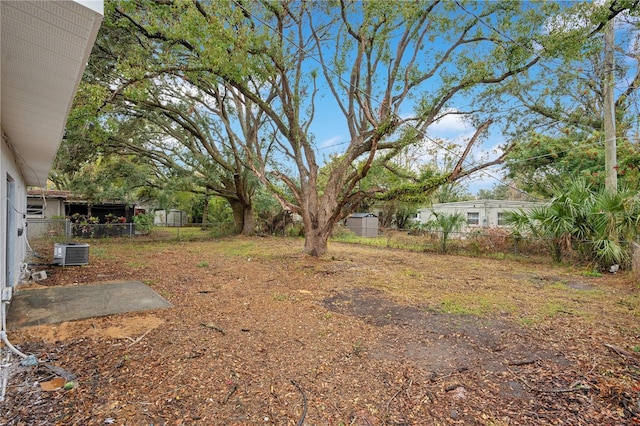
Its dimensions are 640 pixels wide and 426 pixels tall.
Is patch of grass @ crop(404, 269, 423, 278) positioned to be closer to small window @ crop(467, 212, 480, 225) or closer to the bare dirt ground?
the bare dirt ground

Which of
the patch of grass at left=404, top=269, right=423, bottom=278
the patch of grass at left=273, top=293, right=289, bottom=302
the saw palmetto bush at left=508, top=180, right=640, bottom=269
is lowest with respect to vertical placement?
the patch of grass at left=404, top=269, right=423, bottom=278

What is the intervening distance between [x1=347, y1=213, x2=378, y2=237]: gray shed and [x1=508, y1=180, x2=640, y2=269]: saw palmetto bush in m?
9.83

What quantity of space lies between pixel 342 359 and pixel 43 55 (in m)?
3.61

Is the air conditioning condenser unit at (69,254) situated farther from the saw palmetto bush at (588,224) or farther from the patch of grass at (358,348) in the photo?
the saw palmetto bush at (588,224)

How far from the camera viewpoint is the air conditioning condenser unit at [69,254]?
785 centimetres

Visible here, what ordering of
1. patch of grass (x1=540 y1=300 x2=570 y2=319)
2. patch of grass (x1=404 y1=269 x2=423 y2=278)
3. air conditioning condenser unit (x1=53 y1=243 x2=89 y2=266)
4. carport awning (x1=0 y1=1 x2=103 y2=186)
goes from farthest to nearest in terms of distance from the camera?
air conditioning condenser unit (x1=53 y1=243 x2=89 y2=266), patch of grass (x1=404 y1=269 x2=423 y2=278), patch of grass (x1=540 y1=300 x2=570 y2=319), carport awning (x1=0 y1=1 x2=103 y2=186)

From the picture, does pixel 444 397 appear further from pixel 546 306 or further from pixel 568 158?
pixel 568 158

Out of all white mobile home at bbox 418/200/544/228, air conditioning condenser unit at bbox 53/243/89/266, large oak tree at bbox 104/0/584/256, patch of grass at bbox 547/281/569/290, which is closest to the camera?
patch of grass at bbox 547/281/569/290

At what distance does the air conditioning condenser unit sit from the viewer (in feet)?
25.7

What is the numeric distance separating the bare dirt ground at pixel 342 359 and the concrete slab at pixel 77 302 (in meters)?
0.32

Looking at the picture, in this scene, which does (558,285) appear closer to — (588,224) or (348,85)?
(588,224)

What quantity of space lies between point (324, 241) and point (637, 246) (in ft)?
27.2

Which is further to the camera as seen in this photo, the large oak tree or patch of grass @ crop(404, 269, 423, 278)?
patch of grass @ crop(404, 269, 423, 278)

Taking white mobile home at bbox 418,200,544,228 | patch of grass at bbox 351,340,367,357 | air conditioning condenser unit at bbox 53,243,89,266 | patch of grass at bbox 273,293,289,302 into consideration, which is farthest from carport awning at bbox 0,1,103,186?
white mobile home at bbox 418,200,544,228
